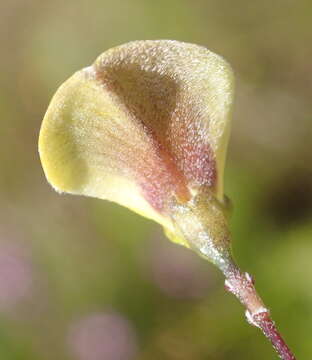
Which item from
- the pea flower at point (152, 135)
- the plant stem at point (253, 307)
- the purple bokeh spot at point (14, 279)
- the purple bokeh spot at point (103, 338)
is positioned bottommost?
the purple bokeh spot at point (103, 338)

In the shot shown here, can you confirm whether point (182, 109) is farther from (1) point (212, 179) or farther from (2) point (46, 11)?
(2) point (46, 11)

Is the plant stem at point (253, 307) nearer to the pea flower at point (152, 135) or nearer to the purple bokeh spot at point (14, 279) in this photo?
the pea flower at point (152, 135)

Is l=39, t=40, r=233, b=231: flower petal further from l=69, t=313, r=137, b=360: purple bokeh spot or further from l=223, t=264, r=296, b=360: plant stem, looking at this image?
l=69, t=313, r=137, b=360: purple bokeh spot

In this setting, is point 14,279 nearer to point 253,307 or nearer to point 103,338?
point 103,338

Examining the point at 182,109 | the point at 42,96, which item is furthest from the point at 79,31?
the point at 182,109

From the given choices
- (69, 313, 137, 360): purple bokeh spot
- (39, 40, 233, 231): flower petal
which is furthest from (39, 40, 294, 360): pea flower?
(69, 313, 137, 360): purple bokeh spot

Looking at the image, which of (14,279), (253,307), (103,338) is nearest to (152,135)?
(253,307)

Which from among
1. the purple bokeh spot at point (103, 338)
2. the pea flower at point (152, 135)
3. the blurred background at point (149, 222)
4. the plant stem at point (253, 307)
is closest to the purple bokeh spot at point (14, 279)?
the blurred background at point (149, 222)
